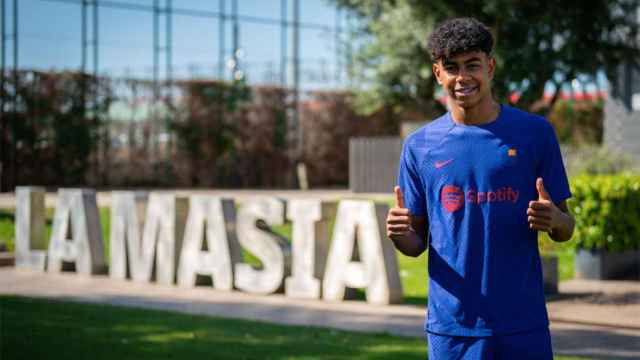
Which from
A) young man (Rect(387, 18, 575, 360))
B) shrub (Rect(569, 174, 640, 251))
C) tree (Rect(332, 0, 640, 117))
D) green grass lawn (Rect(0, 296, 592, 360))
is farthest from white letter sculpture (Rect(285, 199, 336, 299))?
tree (Rect(332, 0, 640, 117))

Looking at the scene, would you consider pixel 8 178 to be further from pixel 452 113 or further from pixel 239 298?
pixel 452 113

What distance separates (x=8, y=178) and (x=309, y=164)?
35.1 ft

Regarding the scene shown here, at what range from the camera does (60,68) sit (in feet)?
94.5

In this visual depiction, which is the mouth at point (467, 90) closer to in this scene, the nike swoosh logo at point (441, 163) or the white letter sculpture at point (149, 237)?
the nike swoosh logo at point (441, 163)

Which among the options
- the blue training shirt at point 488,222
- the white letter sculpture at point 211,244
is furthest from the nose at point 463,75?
the white letter sculpture at point 211,244

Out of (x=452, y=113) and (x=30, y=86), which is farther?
(x=30, y=86)

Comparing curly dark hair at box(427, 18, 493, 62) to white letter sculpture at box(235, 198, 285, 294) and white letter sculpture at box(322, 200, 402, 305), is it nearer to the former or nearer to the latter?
white letter sculpture at box(322, 200, 402, 305)

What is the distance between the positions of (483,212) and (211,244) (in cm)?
860

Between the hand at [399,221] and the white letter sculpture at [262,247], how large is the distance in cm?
773

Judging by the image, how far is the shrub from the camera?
1187cm

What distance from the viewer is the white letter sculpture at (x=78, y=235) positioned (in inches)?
504

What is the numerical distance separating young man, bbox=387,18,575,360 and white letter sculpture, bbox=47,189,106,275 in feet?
32.3

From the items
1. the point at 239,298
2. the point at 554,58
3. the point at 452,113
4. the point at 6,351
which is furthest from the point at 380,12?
the point at 452,113

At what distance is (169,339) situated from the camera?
8.08m
